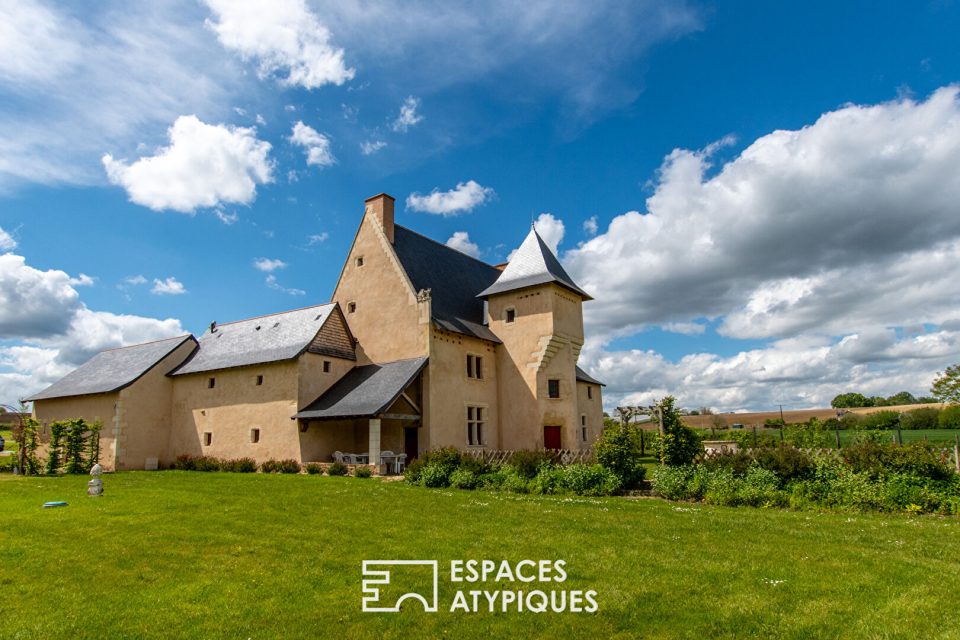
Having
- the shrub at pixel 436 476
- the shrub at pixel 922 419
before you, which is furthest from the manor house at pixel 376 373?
the shrub at pixel 922 419

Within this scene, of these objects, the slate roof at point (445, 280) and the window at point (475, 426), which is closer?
the window at point (475, 426)

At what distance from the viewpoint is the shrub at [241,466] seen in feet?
83.4

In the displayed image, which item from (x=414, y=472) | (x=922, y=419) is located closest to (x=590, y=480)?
(x=414, y=472)

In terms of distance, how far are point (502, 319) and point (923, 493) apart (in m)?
18.9

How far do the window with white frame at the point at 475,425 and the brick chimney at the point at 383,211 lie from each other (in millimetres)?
9393

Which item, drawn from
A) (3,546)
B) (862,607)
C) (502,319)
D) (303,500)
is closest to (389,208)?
(502,319)

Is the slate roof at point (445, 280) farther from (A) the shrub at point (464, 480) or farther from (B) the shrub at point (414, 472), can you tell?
(A) the shrub at point (464, 480)

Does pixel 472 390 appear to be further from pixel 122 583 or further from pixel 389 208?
pixel 122 583

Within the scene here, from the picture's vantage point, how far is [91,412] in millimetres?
29781

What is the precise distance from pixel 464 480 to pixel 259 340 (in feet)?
53.0

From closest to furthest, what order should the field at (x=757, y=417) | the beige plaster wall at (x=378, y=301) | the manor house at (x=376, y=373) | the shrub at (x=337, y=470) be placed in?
the shrub at (x=337, y=470) < the manor house at (x=376, y=373) < the beige plaster wall at (x=378, y=301) < the field at (x=757, y=417)

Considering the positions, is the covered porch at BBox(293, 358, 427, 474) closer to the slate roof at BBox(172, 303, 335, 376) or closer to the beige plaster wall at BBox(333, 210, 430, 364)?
the beige plaster wall at BBox(333, 210, 430, 364)

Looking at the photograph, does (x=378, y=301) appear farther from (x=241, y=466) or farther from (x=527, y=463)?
(x=527, y=463)
